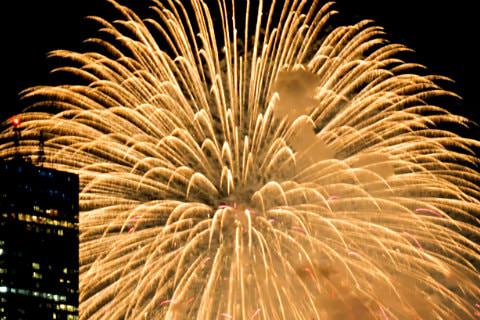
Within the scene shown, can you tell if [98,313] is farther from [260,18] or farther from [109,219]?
[260,18]

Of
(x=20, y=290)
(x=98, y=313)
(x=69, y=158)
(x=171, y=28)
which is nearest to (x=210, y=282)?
(x=98, y=313)

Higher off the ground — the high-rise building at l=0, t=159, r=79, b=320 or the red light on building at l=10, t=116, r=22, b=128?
the red light on building at l=10, t=116, r=22, b=128

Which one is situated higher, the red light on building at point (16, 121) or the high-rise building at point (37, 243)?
the red light on building at point (16, 121)

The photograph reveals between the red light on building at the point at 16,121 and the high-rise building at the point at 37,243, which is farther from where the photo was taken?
the high-rise building at the point at 37,243

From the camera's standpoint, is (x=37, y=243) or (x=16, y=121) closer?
(x=16, y=121)

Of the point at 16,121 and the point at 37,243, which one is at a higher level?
the point at 16,121

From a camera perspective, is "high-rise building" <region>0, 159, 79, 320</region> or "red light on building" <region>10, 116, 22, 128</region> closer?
"red light on building" <region>10, 116, 22, 128</region>

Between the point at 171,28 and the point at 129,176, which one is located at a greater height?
the point at 171,28

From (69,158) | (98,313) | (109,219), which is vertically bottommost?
(98,313)
